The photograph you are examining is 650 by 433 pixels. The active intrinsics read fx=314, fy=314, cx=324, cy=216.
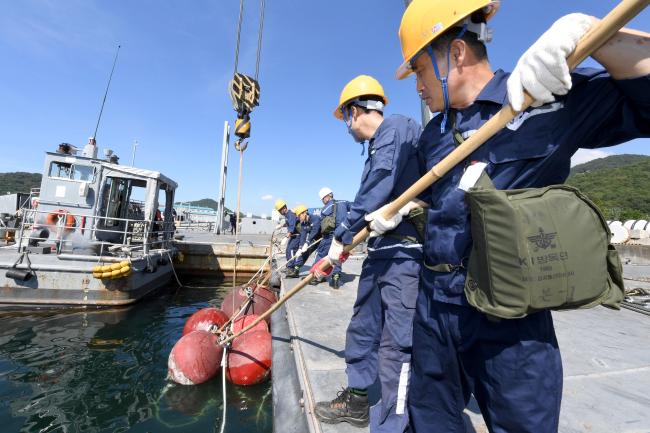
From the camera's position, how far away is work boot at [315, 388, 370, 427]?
200cm

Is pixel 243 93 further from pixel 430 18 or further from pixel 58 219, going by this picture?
pixel 58 219

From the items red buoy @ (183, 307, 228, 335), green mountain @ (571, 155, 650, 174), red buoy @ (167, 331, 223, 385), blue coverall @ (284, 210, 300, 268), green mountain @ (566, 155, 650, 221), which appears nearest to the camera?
red buoy @ (167, 331, 223, 385)

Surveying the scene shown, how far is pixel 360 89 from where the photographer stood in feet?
7.76

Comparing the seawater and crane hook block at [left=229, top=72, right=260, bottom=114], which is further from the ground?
crane hook block at [left=229, top=72, right=260, bottom=114]

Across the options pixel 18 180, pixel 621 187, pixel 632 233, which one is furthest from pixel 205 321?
pixel 18 180

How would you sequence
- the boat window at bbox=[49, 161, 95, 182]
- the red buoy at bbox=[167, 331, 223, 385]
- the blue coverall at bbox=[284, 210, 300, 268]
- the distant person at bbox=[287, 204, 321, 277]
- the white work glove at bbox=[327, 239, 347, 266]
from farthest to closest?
the blue coverall at bbox=[284, 210, 300, 268] < the boat window at bbox=[49, 161, 95, 182] < the distant person at bbox=[287, 204, 321, 277] < the red buoy at bbox=[167, 331, 223, 385] < the white work glove at bbox=[327, 239, 347, 266]

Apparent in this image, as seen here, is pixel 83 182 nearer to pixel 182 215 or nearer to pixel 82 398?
pixel 82 398

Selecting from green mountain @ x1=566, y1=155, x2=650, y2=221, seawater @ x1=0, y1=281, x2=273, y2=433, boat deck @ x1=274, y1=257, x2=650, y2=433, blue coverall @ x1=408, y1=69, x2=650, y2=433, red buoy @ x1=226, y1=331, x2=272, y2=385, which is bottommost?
seawater @ x1=0, y1=281, x2=273, y2=433

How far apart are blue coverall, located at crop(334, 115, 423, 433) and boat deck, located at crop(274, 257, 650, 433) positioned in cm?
36

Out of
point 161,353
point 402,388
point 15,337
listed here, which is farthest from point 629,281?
point 15,337

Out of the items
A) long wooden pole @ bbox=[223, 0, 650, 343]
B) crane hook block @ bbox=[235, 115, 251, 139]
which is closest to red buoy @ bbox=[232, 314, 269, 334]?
crane hook block @ bbox=[235, 115, 251, 139]

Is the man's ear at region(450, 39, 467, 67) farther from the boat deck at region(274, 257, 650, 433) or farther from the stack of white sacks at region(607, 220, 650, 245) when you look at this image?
the stack of white sacks at region(607, 220, 650, 245)

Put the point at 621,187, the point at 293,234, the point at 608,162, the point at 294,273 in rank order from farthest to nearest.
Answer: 1. the point at 608,162
2. the point at 621,187
3. the point at 293,234
4. the point at 294,273

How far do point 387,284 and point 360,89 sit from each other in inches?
56.9
